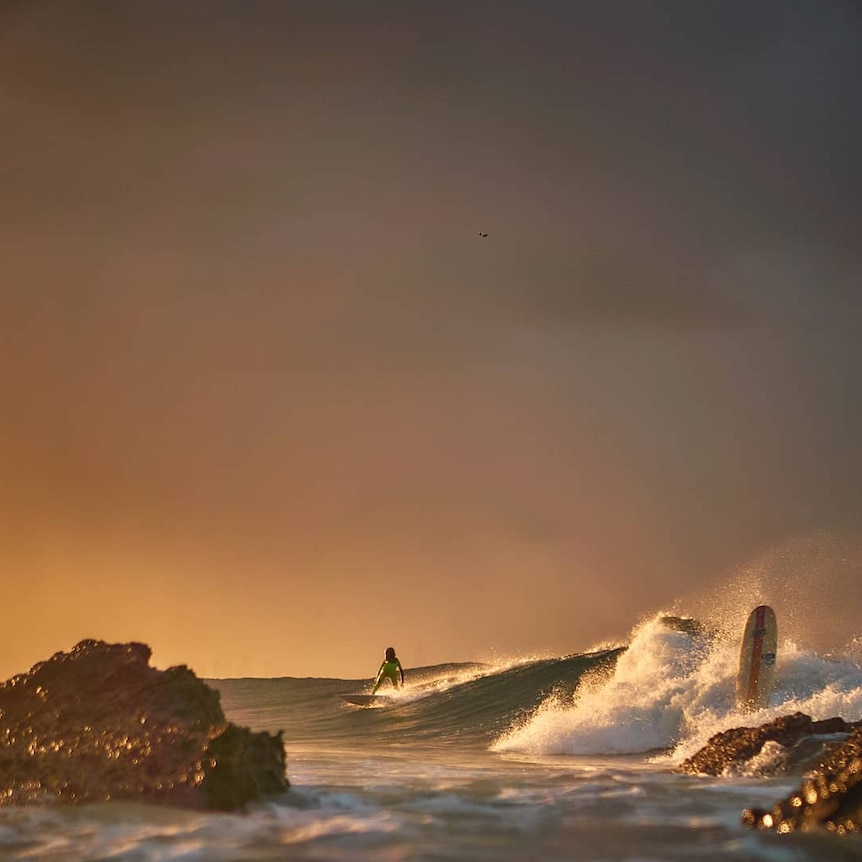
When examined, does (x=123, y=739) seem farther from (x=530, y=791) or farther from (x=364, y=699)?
(x=364, y=699)

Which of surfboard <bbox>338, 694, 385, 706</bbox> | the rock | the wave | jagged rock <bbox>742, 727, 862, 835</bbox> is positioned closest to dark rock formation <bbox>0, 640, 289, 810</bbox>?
jagged rock <bbox>742, 727, 862, 835</bbox>

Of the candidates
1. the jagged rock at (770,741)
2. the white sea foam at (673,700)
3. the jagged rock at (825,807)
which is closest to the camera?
the jagged rock at (825,807)

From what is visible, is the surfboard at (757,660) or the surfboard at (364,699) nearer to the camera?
the surfboard at (757,660)

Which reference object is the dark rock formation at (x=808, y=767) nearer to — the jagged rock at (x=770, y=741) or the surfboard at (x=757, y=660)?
the jagged rock at (x=770, y=741)

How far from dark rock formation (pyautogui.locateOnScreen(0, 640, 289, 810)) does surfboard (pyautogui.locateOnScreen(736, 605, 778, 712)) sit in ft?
42.6

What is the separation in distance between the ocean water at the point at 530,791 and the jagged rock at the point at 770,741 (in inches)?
10.8

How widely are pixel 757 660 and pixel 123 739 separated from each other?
47.2 ft

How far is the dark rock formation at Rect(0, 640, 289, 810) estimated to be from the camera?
8.60 meters

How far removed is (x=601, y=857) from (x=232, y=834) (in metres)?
2.52

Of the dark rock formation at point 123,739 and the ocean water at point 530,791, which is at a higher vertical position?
the dark rock formation at point 123,739

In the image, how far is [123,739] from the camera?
359 inches

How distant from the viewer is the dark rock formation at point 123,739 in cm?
860

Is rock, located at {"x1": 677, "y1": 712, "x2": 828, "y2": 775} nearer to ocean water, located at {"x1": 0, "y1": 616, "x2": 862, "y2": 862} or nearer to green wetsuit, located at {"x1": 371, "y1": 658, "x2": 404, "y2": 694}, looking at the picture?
ocean water, located at {"x1": 0, "y1": 616, "x2": 862, "y2": 862}

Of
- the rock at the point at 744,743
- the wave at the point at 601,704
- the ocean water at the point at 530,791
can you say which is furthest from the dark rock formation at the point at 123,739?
the wave at the point at 601,704
